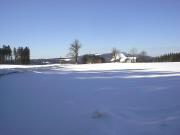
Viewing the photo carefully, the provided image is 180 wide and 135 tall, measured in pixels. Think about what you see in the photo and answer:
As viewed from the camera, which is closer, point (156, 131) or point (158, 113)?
point (156, 131)

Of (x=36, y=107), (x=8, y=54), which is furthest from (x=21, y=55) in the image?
(x=36, y=107)

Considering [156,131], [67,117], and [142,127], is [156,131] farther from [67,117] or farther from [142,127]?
[67,117]

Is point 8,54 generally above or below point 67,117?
above

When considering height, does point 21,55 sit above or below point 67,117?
above

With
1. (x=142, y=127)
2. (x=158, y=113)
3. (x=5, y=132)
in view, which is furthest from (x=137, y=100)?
(x=5, y=132)

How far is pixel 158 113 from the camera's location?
2.75 meters

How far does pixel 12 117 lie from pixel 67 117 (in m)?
1.24

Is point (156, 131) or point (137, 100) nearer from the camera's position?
point (156, 131)

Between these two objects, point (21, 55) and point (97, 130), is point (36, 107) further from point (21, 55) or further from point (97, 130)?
point (21, 55)

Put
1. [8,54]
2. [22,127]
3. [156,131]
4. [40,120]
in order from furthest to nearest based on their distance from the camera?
[8,54], [40,120], [22,127], [156,131]

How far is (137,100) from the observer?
3582 mm

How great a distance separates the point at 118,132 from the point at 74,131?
76cm

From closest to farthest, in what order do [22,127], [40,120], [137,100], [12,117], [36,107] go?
[22,127] → [40,120] → [12,117] → [36,107] → [137,100]

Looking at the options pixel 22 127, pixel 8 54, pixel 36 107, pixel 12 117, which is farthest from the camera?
pixel 8 54
